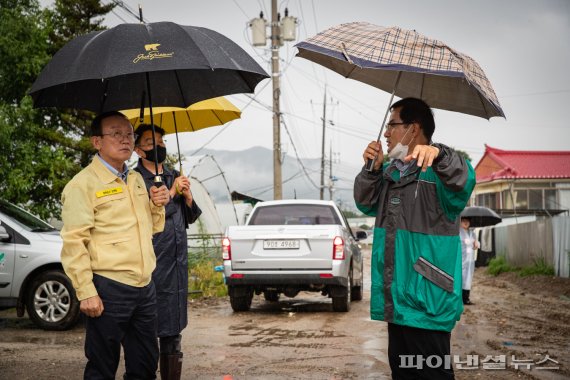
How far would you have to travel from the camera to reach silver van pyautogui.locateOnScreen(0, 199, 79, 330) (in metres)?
9.62

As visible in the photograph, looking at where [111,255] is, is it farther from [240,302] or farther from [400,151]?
[240,302]

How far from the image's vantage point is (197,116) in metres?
6.96

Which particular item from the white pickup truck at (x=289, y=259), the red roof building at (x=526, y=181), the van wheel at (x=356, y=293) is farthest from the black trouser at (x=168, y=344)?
the red roof building at (x=526, y=181)

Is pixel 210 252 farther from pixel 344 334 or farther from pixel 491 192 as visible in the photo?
pixel 491 192

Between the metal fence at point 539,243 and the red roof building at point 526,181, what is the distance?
31.9 ft

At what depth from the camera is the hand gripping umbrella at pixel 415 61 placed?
404 centimetres

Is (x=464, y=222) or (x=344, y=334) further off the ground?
(x=464, y=222)

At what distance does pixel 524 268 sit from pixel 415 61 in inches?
719

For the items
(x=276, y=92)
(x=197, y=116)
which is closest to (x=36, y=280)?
(x=197, y=116)

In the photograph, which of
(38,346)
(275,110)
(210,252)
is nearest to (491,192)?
(275,110)

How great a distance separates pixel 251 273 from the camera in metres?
11.1

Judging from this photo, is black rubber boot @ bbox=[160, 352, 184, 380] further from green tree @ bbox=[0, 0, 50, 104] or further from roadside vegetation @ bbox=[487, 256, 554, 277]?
roadside vegetation @ bbox=[487, 256, 554, 277]

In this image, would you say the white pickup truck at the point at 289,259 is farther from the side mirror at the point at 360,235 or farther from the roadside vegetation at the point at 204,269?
the roadside vegetation at the point at 204,269

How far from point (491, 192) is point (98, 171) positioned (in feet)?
128
